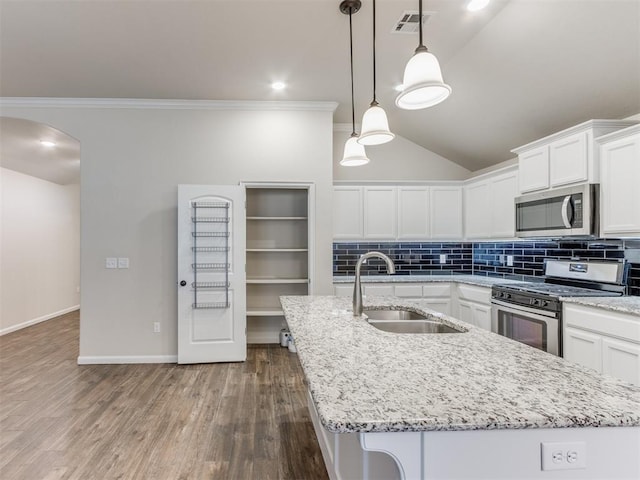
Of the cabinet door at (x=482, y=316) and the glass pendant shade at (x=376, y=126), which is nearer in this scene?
the glass pendant shade at (x=376, y=126)

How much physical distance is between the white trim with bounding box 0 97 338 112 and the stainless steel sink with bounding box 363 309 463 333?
2829mm

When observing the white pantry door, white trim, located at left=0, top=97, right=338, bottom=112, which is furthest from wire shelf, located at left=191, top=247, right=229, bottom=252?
white trim, located at left=0, top=97, right=338, bottom=112

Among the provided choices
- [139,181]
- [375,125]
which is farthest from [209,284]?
[375,125]

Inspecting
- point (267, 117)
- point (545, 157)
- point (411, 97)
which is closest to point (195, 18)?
point (267, 117)

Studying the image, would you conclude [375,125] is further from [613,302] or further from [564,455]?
[613,302]

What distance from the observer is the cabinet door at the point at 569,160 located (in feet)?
9.84

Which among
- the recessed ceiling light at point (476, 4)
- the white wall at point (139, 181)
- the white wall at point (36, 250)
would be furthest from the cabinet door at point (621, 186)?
the white wall at point (36, 250)

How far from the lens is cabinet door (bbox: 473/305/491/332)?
3.90 meters

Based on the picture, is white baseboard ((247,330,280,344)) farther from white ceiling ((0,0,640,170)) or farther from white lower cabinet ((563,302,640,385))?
white lower cabinet ((563,302,640,385))

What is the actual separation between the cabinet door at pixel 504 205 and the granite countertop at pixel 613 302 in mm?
1290

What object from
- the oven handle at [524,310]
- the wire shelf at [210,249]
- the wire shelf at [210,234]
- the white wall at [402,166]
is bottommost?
the oven handle at [524,310]

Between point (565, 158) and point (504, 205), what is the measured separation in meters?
1.01

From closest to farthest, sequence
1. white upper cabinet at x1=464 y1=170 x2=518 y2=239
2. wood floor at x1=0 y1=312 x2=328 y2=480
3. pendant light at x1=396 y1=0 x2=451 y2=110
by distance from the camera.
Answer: pendant light at x1=396 y1=0 x2=451 y2=110 → wood floor at x1=0 y1=312 x2=328 y2=480 → white upper cabinet at x1=464 y1=170 x2=518 y2=239

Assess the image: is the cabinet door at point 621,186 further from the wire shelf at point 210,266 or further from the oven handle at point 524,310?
→ the wire shelf at point 210,266
